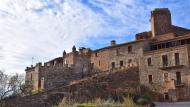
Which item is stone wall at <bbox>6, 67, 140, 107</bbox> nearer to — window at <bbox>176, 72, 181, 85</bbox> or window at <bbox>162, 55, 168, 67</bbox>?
window at <bbox>162, 55, 168, 67</bbox>

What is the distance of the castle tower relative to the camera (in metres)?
61.9

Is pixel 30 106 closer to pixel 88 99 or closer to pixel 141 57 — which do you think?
pixel 88 99

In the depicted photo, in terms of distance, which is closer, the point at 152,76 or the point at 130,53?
the point at 152,76

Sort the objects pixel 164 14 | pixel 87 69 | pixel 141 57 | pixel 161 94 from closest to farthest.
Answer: pixel 161 94
pixel 141 57
pixel 164 14
pixel 87 69

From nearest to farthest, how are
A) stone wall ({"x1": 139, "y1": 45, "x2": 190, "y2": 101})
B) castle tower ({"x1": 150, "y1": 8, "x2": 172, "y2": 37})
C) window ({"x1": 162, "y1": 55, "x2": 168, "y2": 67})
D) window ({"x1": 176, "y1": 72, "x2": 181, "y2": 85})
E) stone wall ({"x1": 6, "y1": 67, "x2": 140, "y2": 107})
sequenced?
stone wall ({"x1": 6, "y1": 67, "x2": 140, "y2": 107}), stone wall ({"x1": 139, "y1": 45, "x2": 190, "y2": 101}), window ({"x1": 176, "y1": 72, "x2": 181, "y2": 85}), window ({"x1": 162, "y1": 55, "x2": 168, "y2": 67}), castle tower ({"x1": 150, "y1": 8, "x2": 172, "y2": 37})

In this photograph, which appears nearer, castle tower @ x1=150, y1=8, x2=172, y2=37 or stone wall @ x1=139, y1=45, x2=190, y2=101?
stone wall @ x1=139, y1=45, x2=190, y2=101

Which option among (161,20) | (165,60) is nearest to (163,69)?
(165,60)

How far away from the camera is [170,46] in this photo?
54.4 m

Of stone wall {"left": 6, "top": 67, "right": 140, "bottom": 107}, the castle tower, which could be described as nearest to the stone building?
the castle tower

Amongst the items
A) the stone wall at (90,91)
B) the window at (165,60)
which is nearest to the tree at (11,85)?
the stone wall at (90,91)

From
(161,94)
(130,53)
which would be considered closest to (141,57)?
(130,53)

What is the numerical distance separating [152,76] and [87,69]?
50.4 ft

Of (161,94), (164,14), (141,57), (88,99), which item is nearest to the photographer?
(88,99)

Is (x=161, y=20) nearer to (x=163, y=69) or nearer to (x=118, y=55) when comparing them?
(x=118, y=55)
